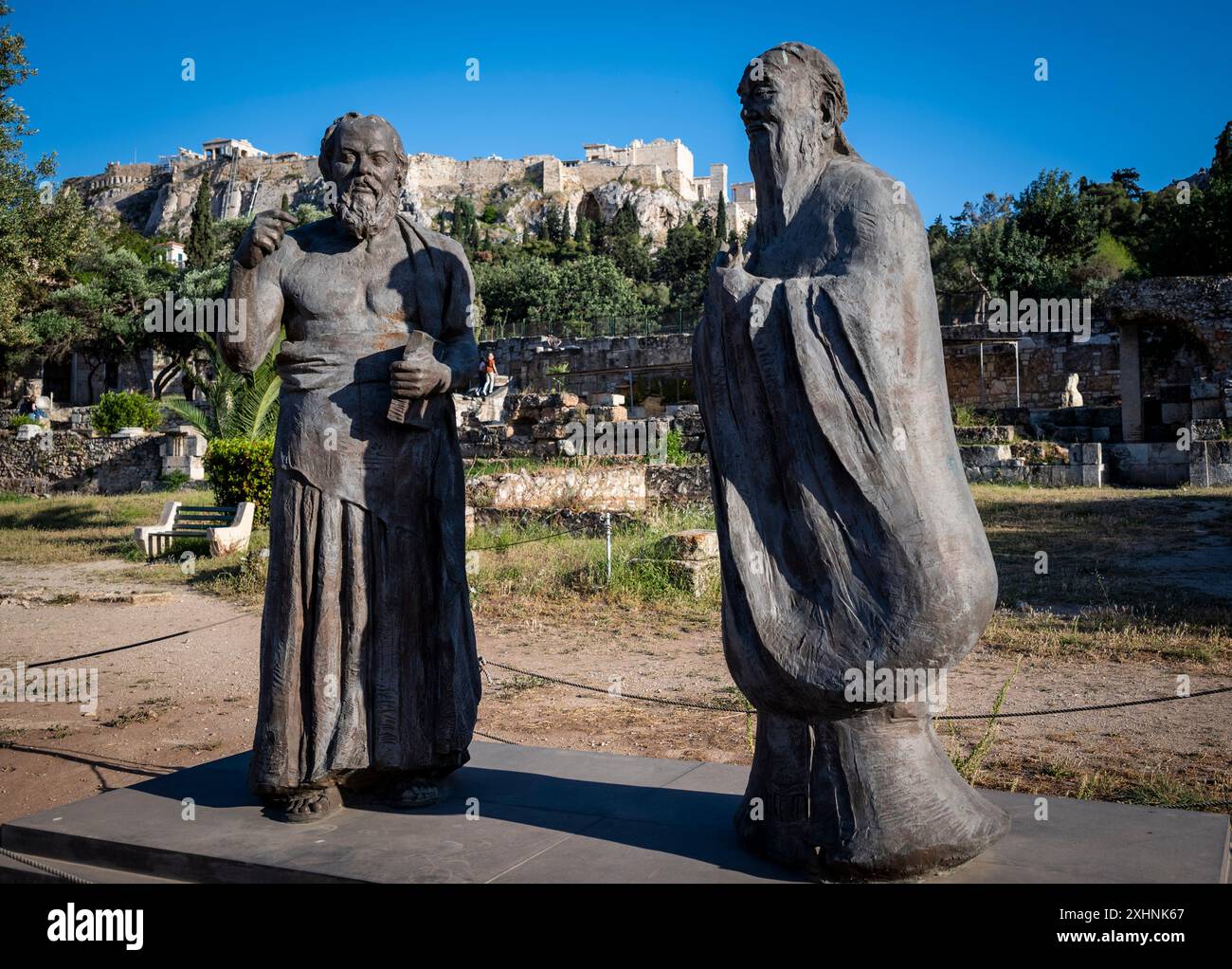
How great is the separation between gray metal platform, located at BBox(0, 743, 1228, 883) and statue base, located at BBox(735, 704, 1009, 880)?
99mm

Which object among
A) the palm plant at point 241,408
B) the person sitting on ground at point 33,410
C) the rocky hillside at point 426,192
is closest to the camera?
the palm plant at point 241,408

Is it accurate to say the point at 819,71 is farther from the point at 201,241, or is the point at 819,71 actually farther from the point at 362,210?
the point at 201,241

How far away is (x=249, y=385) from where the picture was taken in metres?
17.1

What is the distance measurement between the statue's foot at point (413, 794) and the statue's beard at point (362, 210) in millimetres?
1925

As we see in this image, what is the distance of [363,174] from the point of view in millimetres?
3584

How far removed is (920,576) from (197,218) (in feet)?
176

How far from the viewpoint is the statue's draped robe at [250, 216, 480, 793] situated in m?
3.40

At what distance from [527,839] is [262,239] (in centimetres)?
220

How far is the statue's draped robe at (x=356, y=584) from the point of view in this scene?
3.40m

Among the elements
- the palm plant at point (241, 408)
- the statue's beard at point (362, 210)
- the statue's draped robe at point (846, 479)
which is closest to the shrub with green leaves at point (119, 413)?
the palm plant at point (241, 408)

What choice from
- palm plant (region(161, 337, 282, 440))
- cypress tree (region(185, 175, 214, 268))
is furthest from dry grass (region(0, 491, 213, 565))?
cypress tree (region(185, 175, 214, 268))

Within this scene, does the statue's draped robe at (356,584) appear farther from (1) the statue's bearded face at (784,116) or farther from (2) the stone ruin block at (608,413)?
(2) the stone ruin block at (608,413)

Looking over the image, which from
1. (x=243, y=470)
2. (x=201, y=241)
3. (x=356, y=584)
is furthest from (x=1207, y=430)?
(x=201, y=241)
